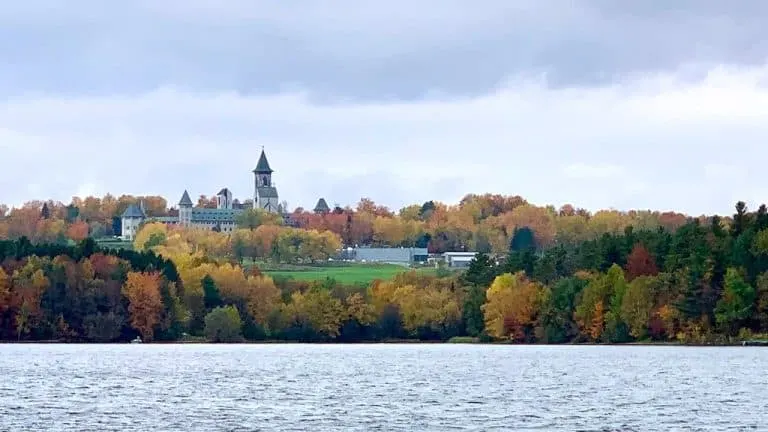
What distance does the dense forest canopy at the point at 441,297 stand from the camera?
132 metres

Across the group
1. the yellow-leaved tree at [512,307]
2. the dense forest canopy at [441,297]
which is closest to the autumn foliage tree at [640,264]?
the dense forest canopy at [441,297]

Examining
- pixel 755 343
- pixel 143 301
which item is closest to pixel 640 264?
pixel 755 343

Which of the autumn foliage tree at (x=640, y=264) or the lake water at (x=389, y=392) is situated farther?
the autumn foliage tree at (x=640, y=264)

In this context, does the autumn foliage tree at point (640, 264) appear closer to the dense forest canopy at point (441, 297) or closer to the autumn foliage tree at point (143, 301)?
the dense forest canopy at point (441, 297)

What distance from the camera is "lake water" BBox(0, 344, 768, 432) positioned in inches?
2308

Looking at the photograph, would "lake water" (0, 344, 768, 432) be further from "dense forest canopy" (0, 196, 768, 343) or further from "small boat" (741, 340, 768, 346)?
"dense forest canopy" (0, 196, 768, 343)

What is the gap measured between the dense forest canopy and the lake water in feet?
39.5

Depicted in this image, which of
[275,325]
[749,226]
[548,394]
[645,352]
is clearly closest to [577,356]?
[645,352]

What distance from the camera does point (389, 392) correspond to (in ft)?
247

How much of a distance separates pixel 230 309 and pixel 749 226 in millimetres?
45858

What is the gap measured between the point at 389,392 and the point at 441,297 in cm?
8502

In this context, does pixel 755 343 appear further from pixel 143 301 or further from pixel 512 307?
pixel 143 301

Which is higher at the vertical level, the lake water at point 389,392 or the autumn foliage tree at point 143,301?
the autumn foliage tree at point 143,301

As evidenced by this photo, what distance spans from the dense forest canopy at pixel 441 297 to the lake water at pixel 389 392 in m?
12.0
